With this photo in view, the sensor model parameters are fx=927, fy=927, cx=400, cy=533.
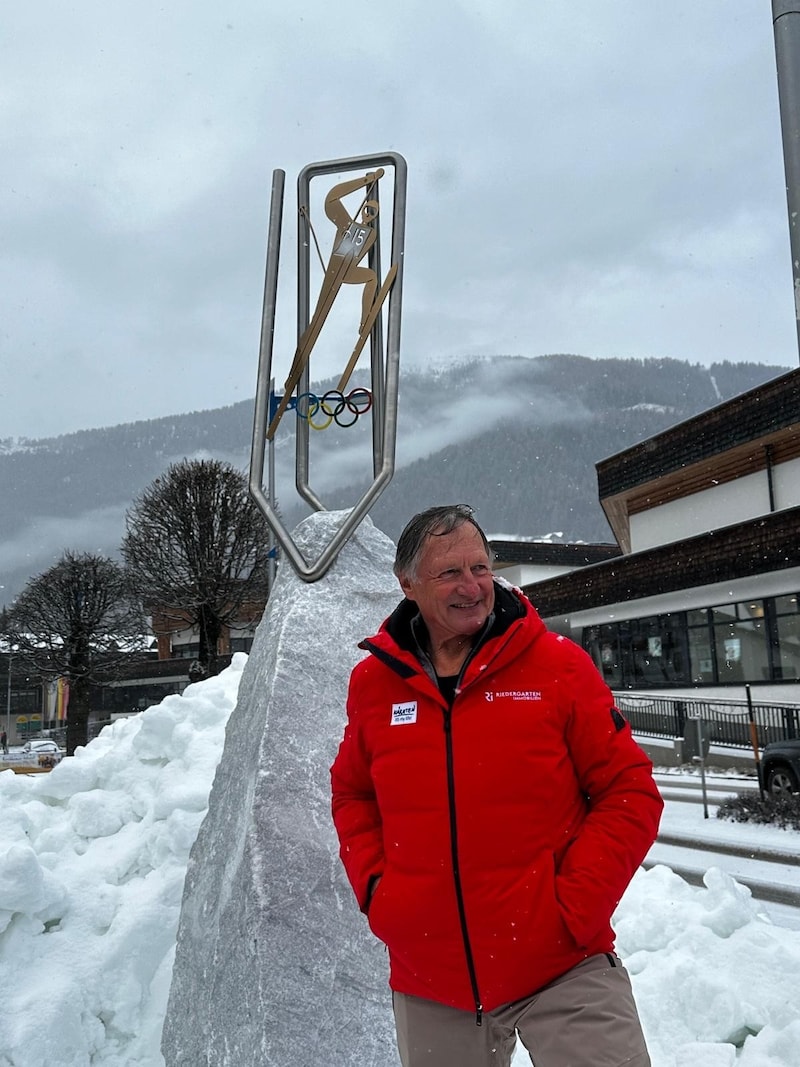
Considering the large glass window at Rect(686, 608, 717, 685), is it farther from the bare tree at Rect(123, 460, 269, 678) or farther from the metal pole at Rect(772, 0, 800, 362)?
the metal pole at Rect(772, 0, 800, 362)

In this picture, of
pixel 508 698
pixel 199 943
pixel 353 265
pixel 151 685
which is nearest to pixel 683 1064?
pixel 199 943

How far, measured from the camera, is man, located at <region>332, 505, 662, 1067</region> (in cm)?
189

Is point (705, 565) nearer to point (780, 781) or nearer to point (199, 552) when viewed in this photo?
point (780, 781)

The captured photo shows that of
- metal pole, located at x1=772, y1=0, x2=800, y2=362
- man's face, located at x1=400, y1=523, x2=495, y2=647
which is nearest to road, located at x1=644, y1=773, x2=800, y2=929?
metal pole, located at x1=772, y1=0, x2=800, y2=362

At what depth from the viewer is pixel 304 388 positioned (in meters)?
4.76

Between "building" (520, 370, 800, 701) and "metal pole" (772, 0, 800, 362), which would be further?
"building" (520, 370, 800, 701)

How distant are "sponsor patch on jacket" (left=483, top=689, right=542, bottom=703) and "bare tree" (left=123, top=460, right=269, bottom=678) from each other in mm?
20759

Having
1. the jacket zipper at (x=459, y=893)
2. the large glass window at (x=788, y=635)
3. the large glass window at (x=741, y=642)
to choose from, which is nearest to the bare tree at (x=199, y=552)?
the large glass window at (x=741, y=642)

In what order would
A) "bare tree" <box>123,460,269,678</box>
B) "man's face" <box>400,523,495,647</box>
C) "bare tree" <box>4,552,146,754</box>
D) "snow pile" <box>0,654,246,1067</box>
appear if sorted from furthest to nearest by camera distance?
"bare tree" <box>4,552,146,754</box> → "bare tree" <box>123,460,269,678</box> → "snow pile" <box>0,654,246,1067</box> → "man's face" <box>400,523,495,647</box>

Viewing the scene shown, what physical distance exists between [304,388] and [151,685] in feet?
127

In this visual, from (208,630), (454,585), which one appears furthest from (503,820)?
(208,630)

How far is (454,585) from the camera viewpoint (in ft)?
7.14

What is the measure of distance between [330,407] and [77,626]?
23254 mm

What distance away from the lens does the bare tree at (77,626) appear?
84.3 ft
